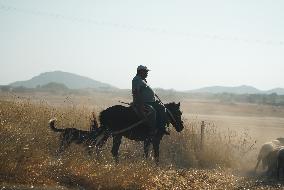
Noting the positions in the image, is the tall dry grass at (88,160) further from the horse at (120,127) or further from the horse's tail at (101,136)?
the horse at (120,127)

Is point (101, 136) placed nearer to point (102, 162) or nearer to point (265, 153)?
point (102, 162)

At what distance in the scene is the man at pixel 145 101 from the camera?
13.5 m

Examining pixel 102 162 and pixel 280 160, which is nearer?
pixel 102 162

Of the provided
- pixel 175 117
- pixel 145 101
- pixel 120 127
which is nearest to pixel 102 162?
pixel 120 127

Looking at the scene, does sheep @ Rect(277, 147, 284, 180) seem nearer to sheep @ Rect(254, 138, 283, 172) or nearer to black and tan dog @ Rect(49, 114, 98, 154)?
sheep @ Rect(254, 138, 283, 172)

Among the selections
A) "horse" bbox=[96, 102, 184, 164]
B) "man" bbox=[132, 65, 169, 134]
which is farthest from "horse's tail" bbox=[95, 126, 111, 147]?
"man" bbox=[132, 65, 169, 134]

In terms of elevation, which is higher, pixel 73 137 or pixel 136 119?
pixel 136 119

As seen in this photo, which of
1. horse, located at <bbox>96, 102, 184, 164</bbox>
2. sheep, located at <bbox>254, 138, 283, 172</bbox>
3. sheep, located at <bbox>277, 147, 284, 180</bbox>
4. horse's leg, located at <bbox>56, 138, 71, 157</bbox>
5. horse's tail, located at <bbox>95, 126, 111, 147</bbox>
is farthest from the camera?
sheep, located at <bbox>254, 138, 283, 172</bbox>

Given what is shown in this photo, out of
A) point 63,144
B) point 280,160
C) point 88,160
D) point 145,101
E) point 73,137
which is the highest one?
point 145,101

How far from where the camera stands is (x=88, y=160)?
10758 millimetres

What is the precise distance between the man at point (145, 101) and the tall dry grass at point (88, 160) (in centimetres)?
127

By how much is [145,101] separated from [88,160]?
3484 millimetres

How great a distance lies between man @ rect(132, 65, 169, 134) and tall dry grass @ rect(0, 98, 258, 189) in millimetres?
1267

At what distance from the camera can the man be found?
44.2ft
